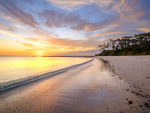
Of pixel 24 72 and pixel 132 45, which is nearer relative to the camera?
pixel 24 72

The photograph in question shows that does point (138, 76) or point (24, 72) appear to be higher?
point (138, 76)

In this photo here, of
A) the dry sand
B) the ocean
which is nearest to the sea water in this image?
the ocean

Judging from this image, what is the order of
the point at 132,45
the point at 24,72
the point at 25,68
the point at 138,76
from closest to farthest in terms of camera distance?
the point at 138,76, the point at 24,72, the point at 25,68, the point at 132,45

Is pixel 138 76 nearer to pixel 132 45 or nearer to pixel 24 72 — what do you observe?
pixel 24 72

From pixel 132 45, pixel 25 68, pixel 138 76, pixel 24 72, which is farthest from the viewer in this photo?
pixel 132 45

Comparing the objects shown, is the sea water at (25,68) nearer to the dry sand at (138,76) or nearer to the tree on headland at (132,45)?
the dry sand at (138,76)

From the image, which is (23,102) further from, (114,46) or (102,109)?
(114,46)

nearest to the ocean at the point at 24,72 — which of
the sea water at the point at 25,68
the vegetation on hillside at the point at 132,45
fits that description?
the sea water at the point at 25,68

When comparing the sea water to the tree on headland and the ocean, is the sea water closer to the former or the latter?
the ocean

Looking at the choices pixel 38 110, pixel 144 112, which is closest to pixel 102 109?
pixel 144 112

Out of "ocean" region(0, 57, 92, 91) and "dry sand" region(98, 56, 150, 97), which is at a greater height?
"dry sand" region(98, 56, 150, 97)

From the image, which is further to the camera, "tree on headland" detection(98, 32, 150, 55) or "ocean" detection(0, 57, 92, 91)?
"tree on headland" detection(98, 32, 150, 55)

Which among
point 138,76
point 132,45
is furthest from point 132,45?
point 138,76

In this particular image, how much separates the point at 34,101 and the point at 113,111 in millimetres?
3841
